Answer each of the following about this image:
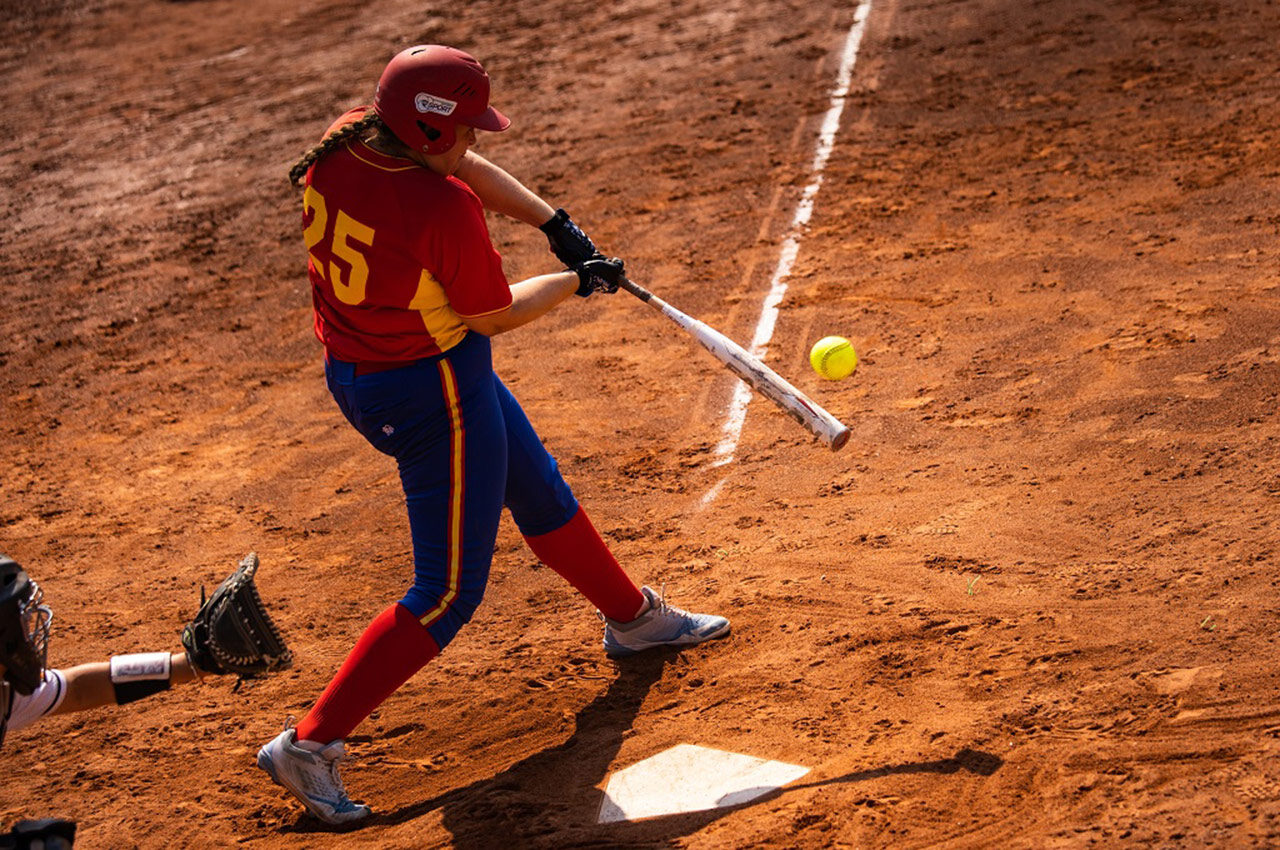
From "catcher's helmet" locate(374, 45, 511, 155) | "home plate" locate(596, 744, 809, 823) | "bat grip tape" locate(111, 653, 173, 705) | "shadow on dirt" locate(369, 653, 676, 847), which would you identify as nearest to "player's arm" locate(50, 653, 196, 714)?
"bat grip tape" locate(111, 653, 173, 705)

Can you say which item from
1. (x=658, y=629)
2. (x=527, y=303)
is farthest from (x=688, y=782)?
(x=527, y=303)

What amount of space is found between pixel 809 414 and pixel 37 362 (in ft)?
19.0

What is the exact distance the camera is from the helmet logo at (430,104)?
3.29m

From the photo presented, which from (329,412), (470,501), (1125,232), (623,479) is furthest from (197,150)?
(470,501)

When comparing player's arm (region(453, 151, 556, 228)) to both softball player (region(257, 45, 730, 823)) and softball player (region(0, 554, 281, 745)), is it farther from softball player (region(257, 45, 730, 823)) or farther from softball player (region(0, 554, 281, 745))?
softball player (region(0, 554, 281, 745))

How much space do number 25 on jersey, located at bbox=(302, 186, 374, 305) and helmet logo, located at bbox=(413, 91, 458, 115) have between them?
1.13 ft

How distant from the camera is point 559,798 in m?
3.59

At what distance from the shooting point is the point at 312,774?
3539 mm

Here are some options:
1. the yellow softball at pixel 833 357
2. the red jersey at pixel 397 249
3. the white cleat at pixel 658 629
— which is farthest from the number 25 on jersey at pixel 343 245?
the yellow softball at pixel 833 357

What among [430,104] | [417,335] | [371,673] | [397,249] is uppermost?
[430,104]

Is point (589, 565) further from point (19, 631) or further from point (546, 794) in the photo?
point (19, 631)

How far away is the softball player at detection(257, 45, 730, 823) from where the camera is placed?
131 inches

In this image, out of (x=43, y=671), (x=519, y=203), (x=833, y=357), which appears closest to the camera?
(x=43, y=671)

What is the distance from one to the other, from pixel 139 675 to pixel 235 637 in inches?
12.3
